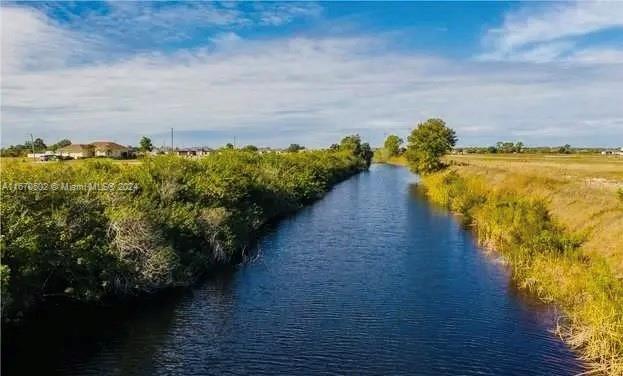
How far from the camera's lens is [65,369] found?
19141 millimetres

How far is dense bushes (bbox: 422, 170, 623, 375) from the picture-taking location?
19.3m

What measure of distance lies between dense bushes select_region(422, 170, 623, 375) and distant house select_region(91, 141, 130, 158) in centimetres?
11843

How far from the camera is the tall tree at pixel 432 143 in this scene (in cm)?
10369

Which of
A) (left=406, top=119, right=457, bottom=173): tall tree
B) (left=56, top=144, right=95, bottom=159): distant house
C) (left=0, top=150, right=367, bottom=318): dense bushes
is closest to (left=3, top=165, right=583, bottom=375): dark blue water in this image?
(left=0, top=150, right=367, bottom=318): dense bushes

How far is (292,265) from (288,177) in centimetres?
3652

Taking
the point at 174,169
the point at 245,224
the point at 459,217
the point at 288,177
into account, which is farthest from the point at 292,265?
the point at 288,177

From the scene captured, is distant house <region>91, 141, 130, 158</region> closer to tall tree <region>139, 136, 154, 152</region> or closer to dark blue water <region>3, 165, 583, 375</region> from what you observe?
tall tree <region>139, 136, 154, 152</region>

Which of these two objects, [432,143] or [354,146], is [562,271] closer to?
[432,143]

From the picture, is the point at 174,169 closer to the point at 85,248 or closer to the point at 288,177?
the point at 85,248

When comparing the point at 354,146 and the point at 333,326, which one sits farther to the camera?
the point at 354,146

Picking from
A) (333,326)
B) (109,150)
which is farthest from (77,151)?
(333,326)

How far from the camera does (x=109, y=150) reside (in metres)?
154

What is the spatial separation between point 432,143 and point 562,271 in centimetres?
7794

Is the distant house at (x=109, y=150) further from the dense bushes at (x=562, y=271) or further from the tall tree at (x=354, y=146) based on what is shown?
the dense bushes at (x=562, y=271)
